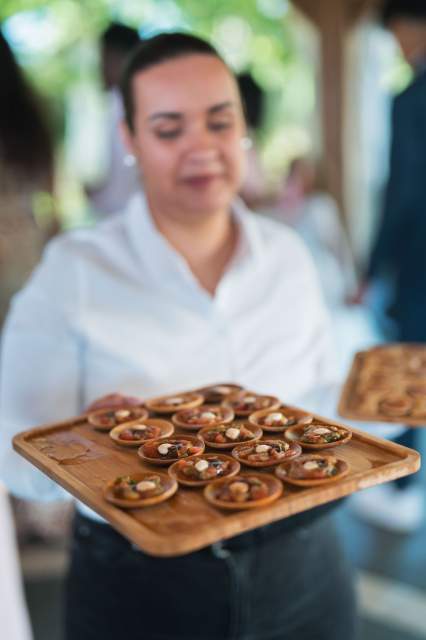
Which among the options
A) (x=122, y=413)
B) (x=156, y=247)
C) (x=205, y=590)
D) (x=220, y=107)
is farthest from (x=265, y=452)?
(x=220, y=107)

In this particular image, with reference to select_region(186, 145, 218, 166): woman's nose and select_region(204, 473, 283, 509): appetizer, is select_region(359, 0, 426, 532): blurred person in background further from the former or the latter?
select_region(204, 473, 283, 509): appetizer

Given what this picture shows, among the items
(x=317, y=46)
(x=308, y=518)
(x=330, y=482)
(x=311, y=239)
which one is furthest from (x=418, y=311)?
(x=317, y=46)

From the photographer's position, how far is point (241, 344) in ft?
4.58

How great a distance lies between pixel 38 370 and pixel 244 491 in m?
0.54

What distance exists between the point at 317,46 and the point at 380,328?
2.63m

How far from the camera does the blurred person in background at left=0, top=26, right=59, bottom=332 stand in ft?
7.00

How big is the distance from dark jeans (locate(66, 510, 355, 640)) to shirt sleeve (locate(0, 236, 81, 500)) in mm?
157

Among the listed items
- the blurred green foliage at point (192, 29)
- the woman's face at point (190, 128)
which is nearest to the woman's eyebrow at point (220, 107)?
the woman's face at point (190, 128)

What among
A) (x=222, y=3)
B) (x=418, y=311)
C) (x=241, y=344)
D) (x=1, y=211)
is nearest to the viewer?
(x=241, y=344)

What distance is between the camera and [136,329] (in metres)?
1.34

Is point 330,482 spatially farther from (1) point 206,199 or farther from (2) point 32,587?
(2) point 32,587

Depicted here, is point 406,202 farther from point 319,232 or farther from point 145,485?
point 145,485

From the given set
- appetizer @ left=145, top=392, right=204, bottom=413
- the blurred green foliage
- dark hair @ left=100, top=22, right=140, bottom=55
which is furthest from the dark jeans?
the blurred green foliage

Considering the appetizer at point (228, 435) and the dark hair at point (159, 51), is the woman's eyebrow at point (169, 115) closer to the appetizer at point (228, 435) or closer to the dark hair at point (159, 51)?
the dark hair at point (159, 51)
